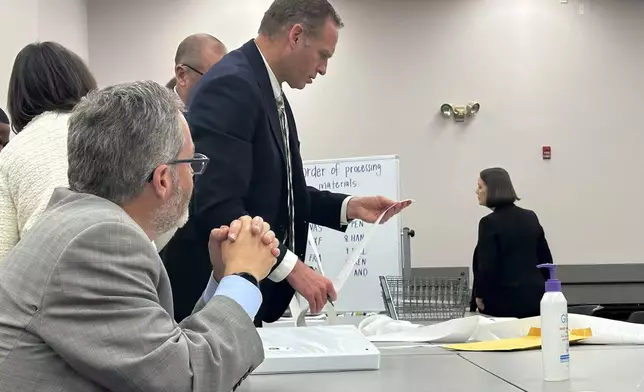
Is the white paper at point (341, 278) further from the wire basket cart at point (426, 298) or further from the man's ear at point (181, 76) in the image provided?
the man's ear at point (181, 76)

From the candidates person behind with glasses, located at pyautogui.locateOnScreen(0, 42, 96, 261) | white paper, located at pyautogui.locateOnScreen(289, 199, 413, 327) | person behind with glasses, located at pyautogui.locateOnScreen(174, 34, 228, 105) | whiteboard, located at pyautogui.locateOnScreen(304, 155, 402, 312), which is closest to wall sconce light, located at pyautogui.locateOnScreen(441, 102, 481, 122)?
whiteboard, located at pyautogui.locateOnScreen(304, 155, 402, 312)

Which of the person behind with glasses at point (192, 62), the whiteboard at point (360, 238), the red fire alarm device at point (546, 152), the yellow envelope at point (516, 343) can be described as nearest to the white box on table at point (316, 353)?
the yellow envelope at point (516, 343)

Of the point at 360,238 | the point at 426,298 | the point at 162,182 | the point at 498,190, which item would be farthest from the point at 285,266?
the point at 498,190

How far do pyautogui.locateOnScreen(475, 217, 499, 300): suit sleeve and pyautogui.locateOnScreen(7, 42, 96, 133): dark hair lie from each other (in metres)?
2.72

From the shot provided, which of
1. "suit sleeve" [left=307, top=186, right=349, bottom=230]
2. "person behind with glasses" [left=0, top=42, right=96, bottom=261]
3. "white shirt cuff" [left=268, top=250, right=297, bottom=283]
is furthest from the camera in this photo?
"suit sleeve" [left=307, top=186, right=349, bottom=230]

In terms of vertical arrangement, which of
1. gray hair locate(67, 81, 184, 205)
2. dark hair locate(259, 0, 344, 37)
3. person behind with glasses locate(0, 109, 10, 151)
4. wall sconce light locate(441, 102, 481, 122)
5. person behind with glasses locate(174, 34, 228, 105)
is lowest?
gray hair locate(67, 81, 184, 205)

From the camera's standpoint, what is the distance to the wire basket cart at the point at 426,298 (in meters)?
2.48

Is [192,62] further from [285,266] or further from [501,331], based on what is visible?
[501,331]

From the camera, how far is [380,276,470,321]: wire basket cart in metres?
2.48

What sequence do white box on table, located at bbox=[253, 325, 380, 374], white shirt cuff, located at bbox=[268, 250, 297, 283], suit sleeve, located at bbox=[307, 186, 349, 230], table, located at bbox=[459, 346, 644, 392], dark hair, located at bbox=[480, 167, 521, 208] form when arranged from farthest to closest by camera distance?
dark hair, located at bbox=[480, 167, 521, 208] → suit sleeve, located at bbox=[307, 186, 349, 230] → white shirt cuff, located at bbox=[268, 250, 297, 283] → white box on table, located at bbox=[253, 325, 380, 374] → table, located at bbox=[459, 346, 644, 392]

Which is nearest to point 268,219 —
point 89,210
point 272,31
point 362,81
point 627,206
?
point 272,31

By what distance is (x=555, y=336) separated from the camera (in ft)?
3.98

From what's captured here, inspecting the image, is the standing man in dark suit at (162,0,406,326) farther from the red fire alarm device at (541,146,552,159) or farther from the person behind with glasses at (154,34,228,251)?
the red fire alarm device at (541,146,552,159)

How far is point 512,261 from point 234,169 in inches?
107
